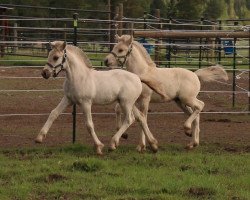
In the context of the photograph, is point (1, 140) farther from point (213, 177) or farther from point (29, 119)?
point (213, 177)

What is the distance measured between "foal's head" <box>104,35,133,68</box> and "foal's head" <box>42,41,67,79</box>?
3.03 feet

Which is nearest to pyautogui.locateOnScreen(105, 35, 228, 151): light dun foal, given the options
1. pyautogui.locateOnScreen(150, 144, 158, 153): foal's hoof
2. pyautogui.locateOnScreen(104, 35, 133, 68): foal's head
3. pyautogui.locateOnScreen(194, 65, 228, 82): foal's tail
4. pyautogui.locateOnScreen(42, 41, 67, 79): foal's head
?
pyautogui.locateOnScreen(104, 35, 133, 68): foal's head

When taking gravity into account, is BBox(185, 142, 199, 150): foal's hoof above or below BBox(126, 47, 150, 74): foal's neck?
below

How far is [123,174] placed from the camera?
7.45 m

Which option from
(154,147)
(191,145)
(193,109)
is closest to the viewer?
(154,147)

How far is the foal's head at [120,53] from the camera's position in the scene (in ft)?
31.2

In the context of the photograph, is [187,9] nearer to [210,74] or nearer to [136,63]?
[210,74]

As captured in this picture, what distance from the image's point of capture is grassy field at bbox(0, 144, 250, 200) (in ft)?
21.6

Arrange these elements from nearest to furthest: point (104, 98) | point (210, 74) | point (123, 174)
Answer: point (123, 174)
point (104, 98)
point (210, 74)

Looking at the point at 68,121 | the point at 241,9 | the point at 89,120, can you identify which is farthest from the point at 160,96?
the point at 241,9

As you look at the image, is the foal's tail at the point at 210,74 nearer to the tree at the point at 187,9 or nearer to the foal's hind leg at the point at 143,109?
the foal's hind leg at the point at 143,109

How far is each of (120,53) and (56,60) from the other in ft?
4.03

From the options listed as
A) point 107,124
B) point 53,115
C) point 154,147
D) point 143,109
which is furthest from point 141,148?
point 107,124

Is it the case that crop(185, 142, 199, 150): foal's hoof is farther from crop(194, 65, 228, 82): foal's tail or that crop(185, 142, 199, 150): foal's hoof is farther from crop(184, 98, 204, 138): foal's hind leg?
crop(194, 65, 228, 82): foal's tail
